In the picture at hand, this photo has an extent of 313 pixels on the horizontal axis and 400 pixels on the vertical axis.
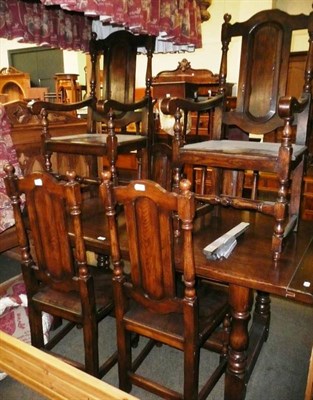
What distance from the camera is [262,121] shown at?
171cm

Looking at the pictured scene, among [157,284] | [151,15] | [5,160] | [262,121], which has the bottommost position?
[157,284]

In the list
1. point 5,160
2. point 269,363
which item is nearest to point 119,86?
point 5,160

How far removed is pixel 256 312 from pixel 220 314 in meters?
0.62

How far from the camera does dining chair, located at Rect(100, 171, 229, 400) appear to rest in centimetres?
105

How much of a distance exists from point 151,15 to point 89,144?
0.78 m

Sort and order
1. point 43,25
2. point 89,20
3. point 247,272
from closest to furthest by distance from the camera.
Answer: point 247,272
point 43,25
point 89,20

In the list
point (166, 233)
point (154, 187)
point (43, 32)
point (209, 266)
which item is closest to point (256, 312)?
point (209, 266)

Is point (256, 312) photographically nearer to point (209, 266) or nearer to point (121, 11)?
point (209, 266)

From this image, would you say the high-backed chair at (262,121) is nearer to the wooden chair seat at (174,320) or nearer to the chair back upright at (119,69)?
the wooden chair seat at (174,320)

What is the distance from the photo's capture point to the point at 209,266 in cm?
119

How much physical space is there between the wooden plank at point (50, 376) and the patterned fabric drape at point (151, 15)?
53.3 inches

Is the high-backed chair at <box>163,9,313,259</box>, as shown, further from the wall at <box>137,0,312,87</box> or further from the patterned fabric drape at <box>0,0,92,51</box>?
the wall at <box>137,0,312,87</box>

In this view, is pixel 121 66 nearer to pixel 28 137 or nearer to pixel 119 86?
pixel 119 86

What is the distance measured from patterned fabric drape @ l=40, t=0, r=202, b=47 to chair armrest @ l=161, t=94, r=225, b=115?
0.54m
